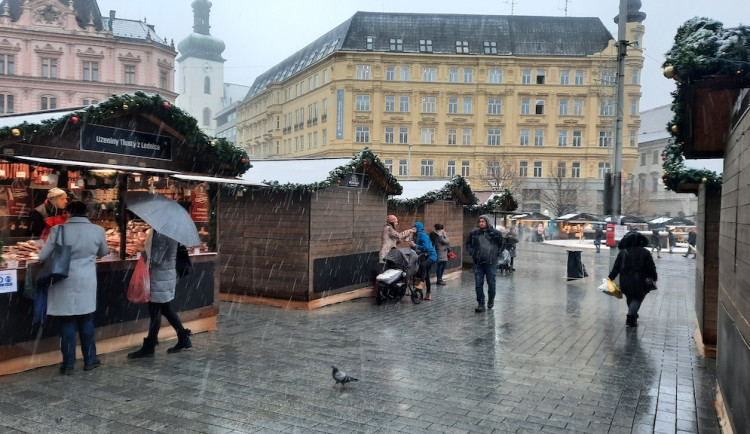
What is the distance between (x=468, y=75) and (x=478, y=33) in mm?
5162

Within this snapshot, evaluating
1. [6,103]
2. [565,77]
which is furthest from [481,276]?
[6,103]

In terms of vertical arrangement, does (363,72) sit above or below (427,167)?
above

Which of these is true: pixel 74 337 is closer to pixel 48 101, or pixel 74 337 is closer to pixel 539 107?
pixel 539 107

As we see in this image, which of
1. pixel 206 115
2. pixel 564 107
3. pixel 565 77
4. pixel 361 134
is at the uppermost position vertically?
pixel 206 115

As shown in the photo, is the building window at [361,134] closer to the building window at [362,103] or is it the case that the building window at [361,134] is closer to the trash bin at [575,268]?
the building window at [362,103]

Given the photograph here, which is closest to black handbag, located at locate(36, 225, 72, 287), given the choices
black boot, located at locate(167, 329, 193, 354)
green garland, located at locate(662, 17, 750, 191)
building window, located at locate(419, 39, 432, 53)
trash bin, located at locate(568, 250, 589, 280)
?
black boot, located at locate(167, 329, 193, 354)

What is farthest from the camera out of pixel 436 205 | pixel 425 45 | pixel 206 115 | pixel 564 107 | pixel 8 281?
pixel 206 115

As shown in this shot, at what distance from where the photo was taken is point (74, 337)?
6.89 m

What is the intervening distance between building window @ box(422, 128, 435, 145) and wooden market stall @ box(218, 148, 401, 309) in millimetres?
46985

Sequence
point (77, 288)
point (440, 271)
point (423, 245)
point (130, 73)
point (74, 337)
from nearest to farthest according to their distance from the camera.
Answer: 1. point (77, 288)
2. point (74, 337)
3. point (423, 245)
4. point (440, 271)
5. point (130, 73)

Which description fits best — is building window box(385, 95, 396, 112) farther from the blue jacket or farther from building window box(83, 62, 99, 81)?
the blue jacket

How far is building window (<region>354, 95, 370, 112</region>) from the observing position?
59.2 metres

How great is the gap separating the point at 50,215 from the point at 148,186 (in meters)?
1.35

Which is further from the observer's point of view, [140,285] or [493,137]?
[493,137]
